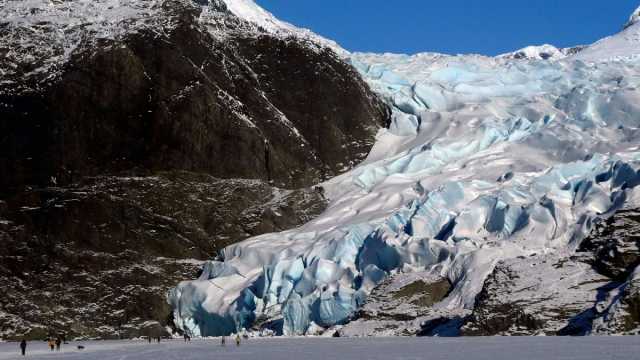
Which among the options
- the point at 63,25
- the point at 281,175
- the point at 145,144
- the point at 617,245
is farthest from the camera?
the point at 63,25

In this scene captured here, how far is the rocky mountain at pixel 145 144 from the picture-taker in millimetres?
93625

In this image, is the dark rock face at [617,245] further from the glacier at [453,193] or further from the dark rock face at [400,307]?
the dark rock face at [400,307]

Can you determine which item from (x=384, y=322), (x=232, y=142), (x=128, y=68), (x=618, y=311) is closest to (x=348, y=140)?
(x=232, y=142)

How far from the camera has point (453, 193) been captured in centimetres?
8462

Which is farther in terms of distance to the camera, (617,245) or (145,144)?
(145,144)

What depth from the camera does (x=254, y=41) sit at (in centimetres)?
11875

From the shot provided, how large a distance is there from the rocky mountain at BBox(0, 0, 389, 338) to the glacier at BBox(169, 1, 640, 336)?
470cm

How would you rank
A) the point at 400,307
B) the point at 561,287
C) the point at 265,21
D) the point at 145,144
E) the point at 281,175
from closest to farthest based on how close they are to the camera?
1. the point at 561,287
2. the point at 400,307
3. the point at 145,144
4. the point at 281,175
5. the point at 265,21

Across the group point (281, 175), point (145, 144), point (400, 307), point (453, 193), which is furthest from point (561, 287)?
point (145, 144)

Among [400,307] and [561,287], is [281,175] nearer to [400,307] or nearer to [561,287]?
[400,307]

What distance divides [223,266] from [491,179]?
25430 mm

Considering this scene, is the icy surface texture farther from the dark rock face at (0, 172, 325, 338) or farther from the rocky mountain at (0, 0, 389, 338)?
the dark rock face at (0, 172, 325, 338)

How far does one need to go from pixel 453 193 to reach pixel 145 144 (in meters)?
37.3

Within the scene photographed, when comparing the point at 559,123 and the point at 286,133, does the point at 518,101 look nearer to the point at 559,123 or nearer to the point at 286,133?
the point at 559,123
